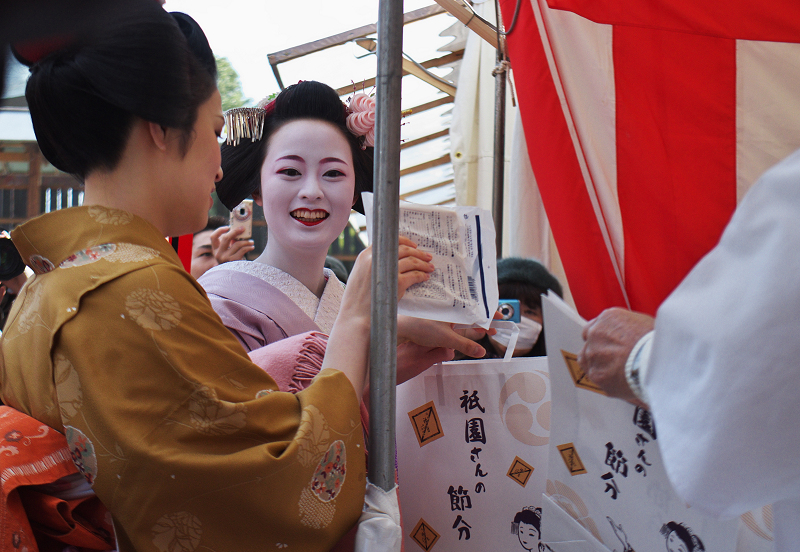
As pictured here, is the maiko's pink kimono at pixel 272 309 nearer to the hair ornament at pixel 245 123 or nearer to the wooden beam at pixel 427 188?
the hair ornament at pixel 245 123

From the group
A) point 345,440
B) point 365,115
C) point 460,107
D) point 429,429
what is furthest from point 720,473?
point 460,107

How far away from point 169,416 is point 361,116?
101cm

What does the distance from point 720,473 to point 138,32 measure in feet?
3.27

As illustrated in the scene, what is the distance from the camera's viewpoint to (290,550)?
2.98 ft

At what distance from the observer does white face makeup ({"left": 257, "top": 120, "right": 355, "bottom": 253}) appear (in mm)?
1595

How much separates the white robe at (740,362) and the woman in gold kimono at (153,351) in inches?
19.2

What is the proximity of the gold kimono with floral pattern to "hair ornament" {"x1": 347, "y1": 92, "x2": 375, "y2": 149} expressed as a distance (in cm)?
81

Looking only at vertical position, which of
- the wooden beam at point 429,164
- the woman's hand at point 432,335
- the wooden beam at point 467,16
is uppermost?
the wooden beam at point 467,16

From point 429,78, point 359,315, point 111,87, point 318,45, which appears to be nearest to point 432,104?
point 429,78

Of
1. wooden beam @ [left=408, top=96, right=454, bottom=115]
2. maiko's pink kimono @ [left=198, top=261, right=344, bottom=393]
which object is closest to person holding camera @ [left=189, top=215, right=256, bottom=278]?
maiko's pink kimono @ [left=198, top=261, right=344, bottom=393]

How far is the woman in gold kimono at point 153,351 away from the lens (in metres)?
0.87

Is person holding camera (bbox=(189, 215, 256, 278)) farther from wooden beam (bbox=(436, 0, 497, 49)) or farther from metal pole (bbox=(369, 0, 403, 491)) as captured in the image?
metal pole (bbox=(369, 0, 403, 491))

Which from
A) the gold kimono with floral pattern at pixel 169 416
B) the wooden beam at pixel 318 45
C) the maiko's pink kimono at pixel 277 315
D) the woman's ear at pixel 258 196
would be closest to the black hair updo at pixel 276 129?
the woman's ear at pixel 258 196

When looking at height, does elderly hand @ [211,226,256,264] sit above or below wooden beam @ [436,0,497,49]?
below
